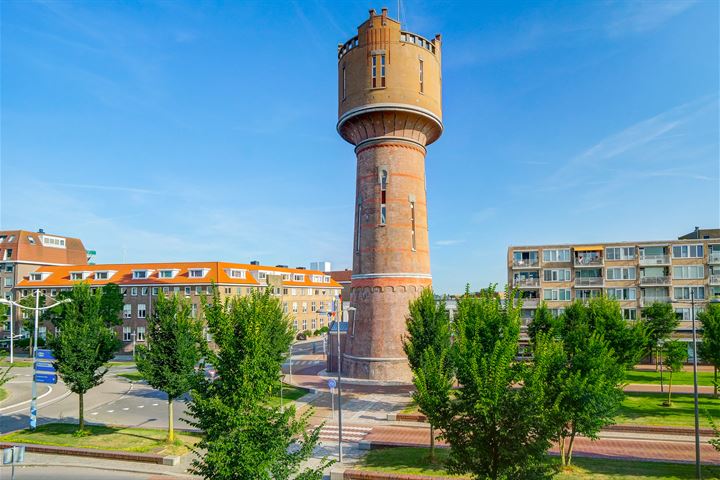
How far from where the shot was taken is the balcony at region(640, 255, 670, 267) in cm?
5244

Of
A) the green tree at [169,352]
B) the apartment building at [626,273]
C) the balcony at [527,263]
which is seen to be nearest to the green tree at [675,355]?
the apartment building at [626,273]

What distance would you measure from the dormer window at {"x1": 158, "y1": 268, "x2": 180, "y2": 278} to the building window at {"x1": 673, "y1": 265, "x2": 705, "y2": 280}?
64.1 m

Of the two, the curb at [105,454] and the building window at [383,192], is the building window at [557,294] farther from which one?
the curb at [105,454]

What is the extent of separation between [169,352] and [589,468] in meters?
20.1

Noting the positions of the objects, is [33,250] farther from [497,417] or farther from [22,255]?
[497,417]

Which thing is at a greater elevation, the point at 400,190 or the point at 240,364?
the point at 400,190

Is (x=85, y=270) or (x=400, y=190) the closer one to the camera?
(x=400, y=190)

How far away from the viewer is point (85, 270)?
68.6 meters

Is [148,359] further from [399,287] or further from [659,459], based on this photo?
[659,459]

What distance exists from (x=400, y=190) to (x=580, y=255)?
29.2m

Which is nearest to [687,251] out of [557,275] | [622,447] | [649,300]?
[649,300]

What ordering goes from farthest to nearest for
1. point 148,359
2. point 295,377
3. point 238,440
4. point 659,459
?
point 295,377 → point 148,359 → point 659,459 → point 238,440

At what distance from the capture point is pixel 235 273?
66062 mm

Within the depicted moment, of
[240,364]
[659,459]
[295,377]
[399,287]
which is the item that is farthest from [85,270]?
[659,459]
